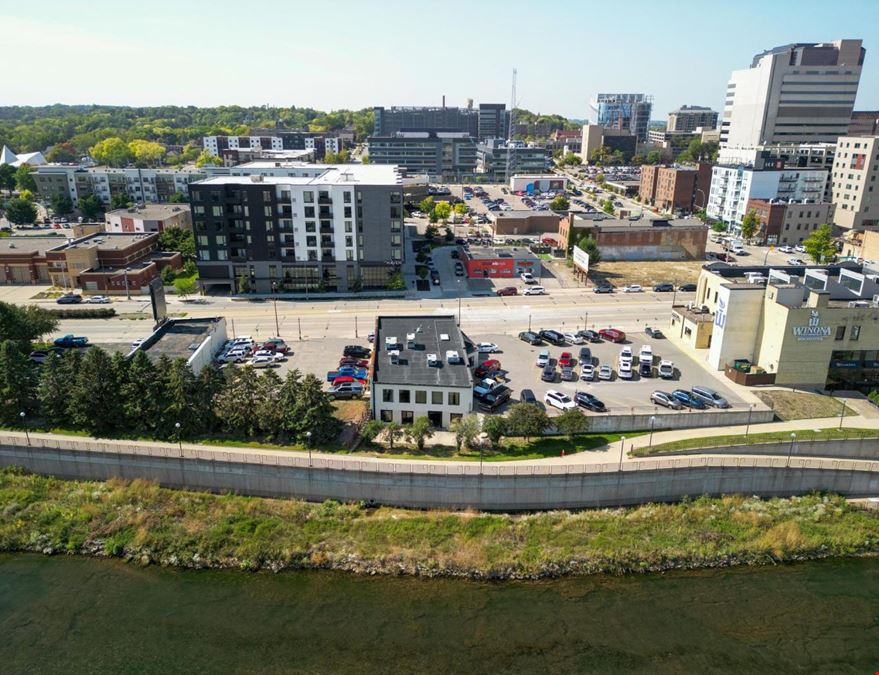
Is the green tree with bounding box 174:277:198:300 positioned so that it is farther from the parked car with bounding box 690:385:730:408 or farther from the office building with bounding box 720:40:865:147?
the office building with bounding box 720:40:865:147

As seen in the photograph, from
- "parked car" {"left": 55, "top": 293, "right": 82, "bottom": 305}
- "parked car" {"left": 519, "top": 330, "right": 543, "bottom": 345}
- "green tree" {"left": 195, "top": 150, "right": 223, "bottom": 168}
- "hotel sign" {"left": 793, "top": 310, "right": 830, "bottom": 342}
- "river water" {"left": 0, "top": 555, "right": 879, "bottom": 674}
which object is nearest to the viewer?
"river water" {"left": 0, "top": 555, "right": 879, "bottom": 674}

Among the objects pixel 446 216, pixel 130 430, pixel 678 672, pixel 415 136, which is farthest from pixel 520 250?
pixel 415 136

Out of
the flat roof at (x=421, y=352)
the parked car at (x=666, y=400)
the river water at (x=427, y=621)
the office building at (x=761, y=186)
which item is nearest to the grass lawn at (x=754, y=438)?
the parked car at (x=666, y=400)

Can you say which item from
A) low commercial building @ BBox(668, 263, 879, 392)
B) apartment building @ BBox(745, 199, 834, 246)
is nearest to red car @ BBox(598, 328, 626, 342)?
low commercial building @ BBox(668, 263, 879, 392)

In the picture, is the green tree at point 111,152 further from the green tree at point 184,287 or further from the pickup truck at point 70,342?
the pickup truck at point 70,342

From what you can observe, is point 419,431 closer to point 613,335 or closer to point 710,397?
point 710,397

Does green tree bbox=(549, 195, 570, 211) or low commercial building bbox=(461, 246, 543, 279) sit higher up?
green tree bbox=(549, 195, 570, 211)
